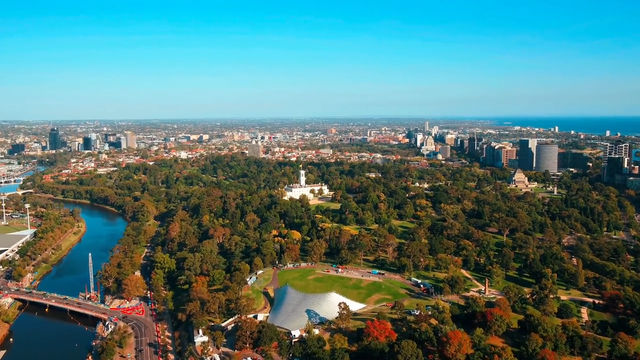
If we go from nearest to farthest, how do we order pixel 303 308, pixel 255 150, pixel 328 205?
pixel 303 308
pixel 328 205
pixel 255 150

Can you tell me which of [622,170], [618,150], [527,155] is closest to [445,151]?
[527,155]

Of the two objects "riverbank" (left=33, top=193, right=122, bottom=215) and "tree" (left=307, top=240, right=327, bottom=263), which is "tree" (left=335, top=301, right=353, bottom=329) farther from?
"riverbank" (left=33, top=193, right=122, bottom=215)

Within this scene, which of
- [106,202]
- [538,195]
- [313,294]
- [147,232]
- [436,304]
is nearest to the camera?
[436,304]

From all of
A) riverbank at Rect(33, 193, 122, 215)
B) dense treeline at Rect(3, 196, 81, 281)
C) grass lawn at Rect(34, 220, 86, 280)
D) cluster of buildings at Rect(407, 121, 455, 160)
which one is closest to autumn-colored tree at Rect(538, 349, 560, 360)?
dense treeline at Rect(3, 196, 81, 281)

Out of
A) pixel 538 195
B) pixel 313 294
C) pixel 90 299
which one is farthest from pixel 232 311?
pixel 538 195

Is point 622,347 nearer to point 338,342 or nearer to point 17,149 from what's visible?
point 338,342

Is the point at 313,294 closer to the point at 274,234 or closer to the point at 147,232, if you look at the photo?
the point at 274,234
